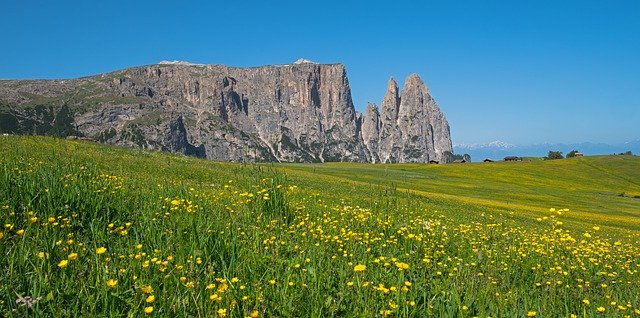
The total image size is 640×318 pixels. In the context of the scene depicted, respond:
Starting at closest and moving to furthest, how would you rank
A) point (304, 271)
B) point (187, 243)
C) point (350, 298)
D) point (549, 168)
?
point (350, 298)
point (304, 271)
point (187, 243)
point (549, 168)

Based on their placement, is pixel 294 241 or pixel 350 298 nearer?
pixel 350 298

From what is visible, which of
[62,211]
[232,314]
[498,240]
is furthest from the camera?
[498,240]

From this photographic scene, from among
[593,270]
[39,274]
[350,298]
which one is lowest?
[593,270]

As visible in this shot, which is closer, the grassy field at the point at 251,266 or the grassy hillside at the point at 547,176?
the grassy field at the point at 251,266

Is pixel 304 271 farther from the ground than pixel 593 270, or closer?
farther from the ground

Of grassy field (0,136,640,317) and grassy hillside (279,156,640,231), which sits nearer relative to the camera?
grassy field (0,136,640,317)

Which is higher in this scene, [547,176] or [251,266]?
[251,266]

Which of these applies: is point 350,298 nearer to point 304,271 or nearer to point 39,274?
point 304,271

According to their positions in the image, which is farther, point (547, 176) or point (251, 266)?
point (547, 176)

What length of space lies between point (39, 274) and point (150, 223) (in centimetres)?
299

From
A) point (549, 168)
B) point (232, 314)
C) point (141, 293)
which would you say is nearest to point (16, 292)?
point (141, 293)

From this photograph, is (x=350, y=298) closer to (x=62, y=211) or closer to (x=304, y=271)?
(x=304, y=271)

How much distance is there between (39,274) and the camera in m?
4.93

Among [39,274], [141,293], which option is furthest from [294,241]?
[39,274]
